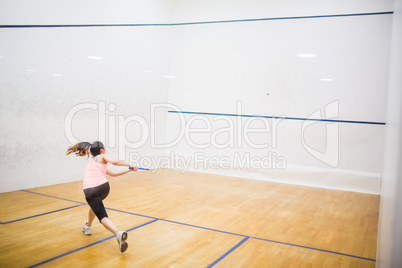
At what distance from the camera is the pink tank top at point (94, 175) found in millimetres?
2316

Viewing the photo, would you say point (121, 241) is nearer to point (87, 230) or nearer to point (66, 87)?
point (87, 230)

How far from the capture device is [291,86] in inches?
204

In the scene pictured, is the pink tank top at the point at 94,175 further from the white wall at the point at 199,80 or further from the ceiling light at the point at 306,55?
the ceiling light at the point at 306,55

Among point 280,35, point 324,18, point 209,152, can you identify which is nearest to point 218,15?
point 280,35

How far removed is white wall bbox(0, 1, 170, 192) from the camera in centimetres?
353

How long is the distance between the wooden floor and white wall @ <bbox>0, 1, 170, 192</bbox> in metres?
0.37

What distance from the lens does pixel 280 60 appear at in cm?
525

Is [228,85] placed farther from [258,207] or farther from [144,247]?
[144,247]

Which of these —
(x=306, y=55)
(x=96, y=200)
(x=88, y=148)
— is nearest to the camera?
(x=96, y=200)

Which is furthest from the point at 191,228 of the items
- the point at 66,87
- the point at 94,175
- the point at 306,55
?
the point at 306,55

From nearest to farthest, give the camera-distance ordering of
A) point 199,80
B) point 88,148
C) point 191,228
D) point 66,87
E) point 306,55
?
point 88,148, point 191,228, point 66,87, point 306,55, point 199,80

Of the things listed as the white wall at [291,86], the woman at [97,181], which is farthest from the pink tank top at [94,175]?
the white wall at [291,86]

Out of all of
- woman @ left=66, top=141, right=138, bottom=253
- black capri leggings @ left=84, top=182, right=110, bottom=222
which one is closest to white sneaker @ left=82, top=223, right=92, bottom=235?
woman @ left=66, top=141, right=138, bottom=253

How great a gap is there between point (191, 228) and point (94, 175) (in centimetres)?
86
